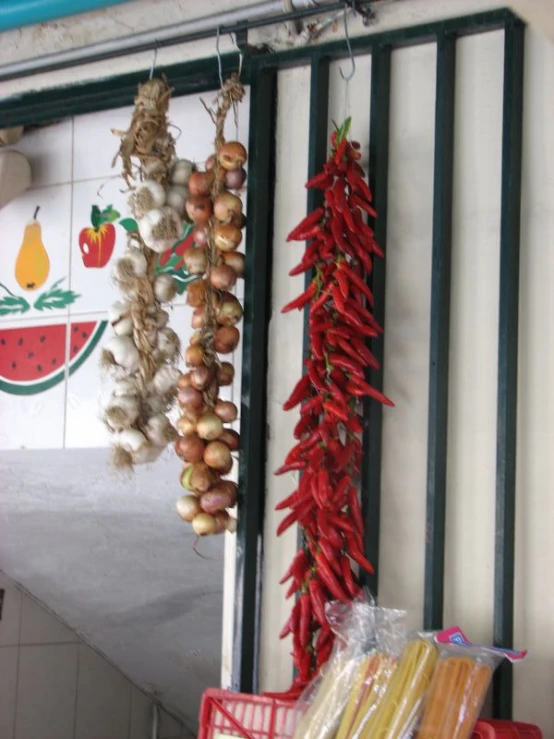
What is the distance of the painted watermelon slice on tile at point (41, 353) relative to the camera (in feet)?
10.1

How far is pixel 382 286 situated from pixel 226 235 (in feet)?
1.20

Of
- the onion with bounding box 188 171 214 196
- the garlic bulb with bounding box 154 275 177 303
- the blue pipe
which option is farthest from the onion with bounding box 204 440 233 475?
the blue pipe

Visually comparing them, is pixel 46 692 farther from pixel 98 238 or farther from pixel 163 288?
pixel 163 288

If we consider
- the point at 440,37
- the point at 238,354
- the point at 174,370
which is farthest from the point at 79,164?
the point at 440,37

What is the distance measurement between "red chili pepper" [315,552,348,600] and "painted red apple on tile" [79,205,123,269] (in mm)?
1294

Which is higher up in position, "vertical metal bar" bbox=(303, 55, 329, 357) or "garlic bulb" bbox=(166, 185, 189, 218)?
"vertical metal bar" bbox=(303, 55, 329, 357)

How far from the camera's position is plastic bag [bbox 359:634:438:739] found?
5.72 feet

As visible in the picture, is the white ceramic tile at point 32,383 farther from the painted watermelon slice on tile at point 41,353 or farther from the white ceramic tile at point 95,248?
the white ceramic tile at point 95,248

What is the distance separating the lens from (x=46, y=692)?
4.47 metres

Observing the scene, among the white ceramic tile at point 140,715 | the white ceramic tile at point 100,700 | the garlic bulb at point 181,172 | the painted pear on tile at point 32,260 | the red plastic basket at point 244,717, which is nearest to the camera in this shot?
the red plastic basket at point 244,717

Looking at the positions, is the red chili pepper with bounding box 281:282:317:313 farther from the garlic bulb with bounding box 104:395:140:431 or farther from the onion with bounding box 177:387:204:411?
the garlic bulb with bounding box 104:395:140:431

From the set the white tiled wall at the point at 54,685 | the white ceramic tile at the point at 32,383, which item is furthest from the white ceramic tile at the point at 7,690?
the white ceramic tile at the point at 32,383

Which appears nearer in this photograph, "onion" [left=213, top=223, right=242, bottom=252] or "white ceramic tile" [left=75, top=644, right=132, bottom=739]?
"onion" [left=213, top=223, right=242, bottom=252]

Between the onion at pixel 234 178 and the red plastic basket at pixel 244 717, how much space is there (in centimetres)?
110
